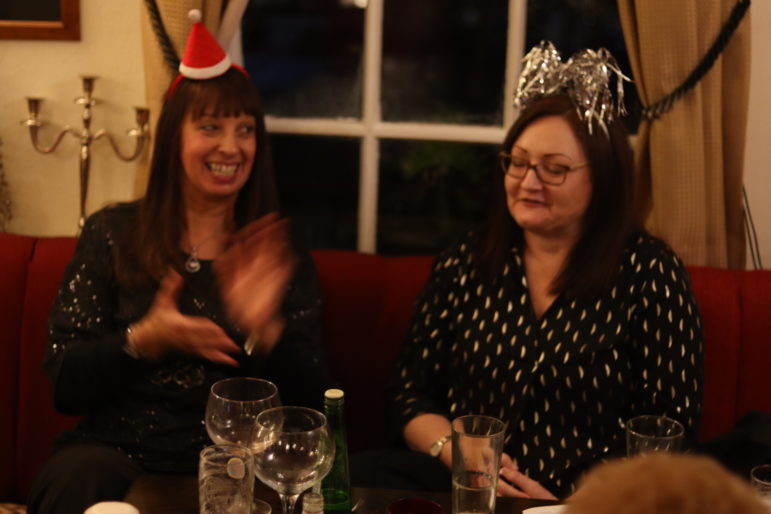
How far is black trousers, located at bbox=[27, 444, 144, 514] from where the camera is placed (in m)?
1.67

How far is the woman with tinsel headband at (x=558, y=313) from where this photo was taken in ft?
6.24

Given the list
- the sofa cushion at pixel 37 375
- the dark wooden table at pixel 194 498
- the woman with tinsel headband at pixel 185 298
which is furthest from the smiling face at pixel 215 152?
the dark wooden table at pixel 194 498

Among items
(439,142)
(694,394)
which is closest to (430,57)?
(439,142)

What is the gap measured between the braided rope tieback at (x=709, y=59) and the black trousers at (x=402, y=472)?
43.1 inches

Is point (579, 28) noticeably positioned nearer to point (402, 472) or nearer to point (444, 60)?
point (444, 60)

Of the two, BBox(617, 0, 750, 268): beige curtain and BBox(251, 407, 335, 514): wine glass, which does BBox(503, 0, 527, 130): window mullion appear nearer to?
BBox(617, 0, 750, 268): beige curtain

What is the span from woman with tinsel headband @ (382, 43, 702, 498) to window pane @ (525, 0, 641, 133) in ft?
1.80

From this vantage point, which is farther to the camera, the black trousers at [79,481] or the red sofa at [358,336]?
the red sofa at [358,336]

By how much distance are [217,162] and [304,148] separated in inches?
27.3

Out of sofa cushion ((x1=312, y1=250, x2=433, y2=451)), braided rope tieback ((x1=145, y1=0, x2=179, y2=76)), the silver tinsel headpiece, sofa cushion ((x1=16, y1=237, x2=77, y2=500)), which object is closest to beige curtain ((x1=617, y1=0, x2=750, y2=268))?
the silver tinsel headpiece

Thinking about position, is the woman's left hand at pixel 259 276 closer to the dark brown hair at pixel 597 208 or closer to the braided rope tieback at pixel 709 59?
the dark brown hair at pixel 597 208

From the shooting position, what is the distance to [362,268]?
7.62ft

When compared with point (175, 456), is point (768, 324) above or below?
above

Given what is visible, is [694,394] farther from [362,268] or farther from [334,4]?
[334,4]
